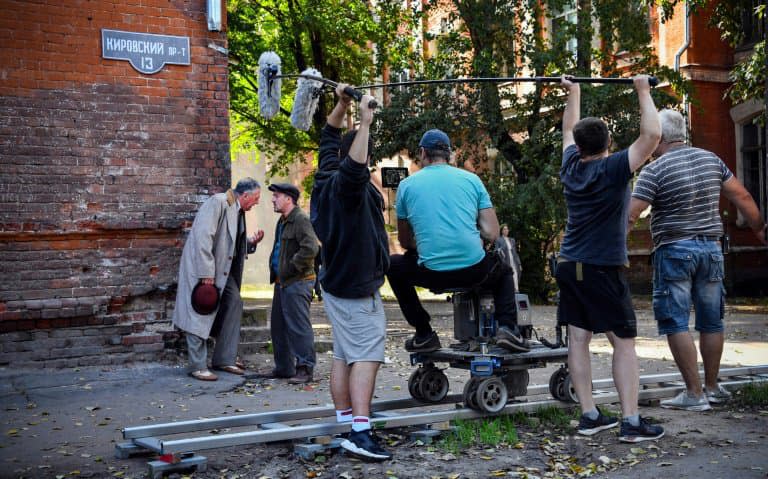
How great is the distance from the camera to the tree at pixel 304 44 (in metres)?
26.7

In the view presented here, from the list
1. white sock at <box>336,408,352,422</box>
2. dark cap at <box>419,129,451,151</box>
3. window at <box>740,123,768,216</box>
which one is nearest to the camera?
white sock at <box>336,408,352,422</box>

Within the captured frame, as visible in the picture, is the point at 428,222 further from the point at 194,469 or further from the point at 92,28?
the point at 92,28

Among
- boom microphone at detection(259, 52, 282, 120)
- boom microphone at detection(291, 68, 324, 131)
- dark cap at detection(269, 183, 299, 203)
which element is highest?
boom microphone at detection(259, 52, 282, 120)

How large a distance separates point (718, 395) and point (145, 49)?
6.60 meters

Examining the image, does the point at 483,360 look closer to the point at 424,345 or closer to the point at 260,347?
the point at 424,345

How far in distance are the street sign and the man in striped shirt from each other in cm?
532

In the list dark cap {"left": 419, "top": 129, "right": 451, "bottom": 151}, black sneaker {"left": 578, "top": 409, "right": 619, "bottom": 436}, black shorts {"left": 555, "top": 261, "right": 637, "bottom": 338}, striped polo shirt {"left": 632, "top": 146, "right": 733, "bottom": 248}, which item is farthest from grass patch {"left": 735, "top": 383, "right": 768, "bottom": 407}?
dark cap {"left": 419, "top": 129, "right": 451, "bottom": 151}

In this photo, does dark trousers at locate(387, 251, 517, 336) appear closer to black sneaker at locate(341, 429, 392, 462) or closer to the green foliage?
black sneaker at locate(341, 429, 392, 462)

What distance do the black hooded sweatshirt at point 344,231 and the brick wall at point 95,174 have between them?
439cm

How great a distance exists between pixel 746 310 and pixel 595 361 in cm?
996

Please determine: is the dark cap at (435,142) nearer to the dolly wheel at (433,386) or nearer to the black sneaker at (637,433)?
the dolly wheel at (433,386)

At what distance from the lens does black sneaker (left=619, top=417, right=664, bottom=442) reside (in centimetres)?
601

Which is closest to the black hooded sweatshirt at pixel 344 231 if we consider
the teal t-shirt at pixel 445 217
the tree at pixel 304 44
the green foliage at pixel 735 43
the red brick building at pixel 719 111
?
the teal t-shirt at pixel 445 217

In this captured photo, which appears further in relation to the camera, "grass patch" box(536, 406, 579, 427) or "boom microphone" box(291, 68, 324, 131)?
"grass patch" box(536, 406, 579, 427)
